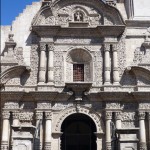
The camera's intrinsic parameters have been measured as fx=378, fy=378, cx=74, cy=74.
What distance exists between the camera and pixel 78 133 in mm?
19109

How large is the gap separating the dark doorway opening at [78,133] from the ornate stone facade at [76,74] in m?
0.05

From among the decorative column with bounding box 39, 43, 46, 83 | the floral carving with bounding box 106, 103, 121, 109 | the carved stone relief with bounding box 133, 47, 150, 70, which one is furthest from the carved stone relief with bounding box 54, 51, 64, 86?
the carved stone relief with bounding box 133, 47, 150, 70

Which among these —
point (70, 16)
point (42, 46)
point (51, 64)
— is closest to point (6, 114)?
point (51, 64)

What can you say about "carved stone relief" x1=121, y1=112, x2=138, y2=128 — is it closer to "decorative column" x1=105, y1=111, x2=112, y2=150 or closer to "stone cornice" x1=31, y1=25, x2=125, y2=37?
"decorative column" x1=105, y1=111, x2=112, y2=150

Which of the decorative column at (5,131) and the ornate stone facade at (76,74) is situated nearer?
the decorative column at (5,131)

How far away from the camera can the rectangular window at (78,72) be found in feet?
62.5

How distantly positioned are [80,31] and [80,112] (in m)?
4.12

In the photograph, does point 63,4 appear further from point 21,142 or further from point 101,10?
point 21,142

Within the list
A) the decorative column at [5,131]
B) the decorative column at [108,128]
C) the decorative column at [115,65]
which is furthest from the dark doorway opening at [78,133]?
the decorative column at [5,131]

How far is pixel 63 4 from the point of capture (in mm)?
19547

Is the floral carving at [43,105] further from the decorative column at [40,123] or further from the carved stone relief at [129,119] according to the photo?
the carved stone relief at [129,119]

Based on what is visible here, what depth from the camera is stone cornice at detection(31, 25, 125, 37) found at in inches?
739

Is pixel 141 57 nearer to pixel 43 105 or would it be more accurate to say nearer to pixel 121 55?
pixel 121 55

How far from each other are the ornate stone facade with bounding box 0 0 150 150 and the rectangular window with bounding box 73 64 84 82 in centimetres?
5
